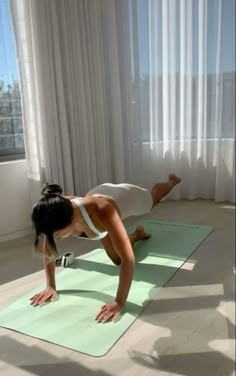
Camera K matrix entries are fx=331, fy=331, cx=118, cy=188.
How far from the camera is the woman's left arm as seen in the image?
4.24ft

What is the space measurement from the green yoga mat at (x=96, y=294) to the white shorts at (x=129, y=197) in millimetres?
255

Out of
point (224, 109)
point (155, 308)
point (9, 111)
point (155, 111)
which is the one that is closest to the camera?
point (224, 109)

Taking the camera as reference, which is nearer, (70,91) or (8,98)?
(8,98)

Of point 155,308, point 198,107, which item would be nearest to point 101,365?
point 155,308

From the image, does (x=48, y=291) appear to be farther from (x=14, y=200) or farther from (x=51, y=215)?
(x=14, y=200)

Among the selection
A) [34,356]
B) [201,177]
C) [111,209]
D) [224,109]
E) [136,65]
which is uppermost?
[136,65]

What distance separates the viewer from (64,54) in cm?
221

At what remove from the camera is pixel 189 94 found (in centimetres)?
67

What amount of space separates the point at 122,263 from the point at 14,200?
119cm

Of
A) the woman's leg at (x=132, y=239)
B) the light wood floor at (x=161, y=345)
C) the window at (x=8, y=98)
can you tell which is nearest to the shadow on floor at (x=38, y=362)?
the light wood floor at (x=161, y=345)

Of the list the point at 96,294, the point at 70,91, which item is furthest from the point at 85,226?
the point at 70,91

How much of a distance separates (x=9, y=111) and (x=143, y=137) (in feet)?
2.94

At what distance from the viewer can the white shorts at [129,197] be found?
66.1 inches

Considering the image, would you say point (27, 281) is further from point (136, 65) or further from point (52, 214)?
point (136, 65)
